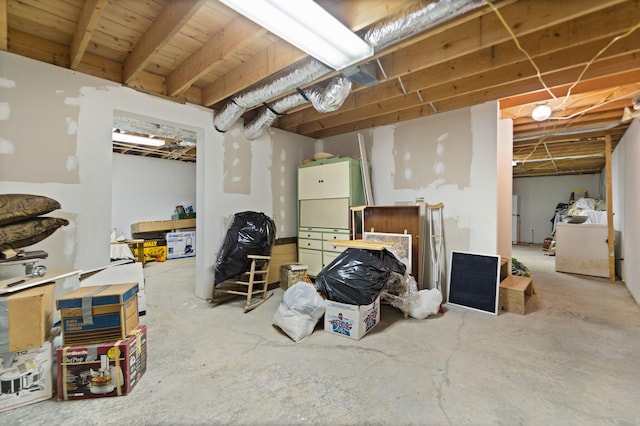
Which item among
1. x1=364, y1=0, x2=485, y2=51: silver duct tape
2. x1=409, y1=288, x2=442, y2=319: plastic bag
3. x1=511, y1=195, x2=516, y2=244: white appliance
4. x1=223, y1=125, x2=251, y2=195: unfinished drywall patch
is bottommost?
x1=409, y1=288, x2=442, y2=319: plastic bag

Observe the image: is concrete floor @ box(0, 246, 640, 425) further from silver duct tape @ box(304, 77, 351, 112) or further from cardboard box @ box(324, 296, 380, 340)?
silver duct tape @ box(304, 77, 351, 112)

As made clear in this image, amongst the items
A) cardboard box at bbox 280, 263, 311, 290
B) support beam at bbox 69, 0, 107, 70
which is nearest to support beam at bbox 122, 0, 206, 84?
support beam at bbox 69, 0, 107, 70

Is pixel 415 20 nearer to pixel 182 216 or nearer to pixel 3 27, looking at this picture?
pixel 3 27

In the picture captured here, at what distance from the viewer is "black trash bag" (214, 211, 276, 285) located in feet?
11.4

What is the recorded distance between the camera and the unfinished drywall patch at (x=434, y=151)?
3641 millimetres

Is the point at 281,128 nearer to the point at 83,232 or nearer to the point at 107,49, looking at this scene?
the point at 107,49

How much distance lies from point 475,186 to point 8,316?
4.32 meters

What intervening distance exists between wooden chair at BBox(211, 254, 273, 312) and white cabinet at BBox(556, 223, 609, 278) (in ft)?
18.4

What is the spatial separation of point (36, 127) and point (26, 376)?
2093 mm

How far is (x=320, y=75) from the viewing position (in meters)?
2.53

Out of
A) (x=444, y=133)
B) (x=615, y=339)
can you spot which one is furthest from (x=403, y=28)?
(x=615, y=339)

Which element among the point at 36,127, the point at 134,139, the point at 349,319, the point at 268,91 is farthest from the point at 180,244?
the point at 349,319

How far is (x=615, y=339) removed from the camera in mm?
2518

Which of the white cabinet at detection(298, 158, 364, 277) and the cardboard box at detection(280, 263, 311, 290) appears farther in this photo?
the white cabinet at detection(298, 158, 364, 277)
